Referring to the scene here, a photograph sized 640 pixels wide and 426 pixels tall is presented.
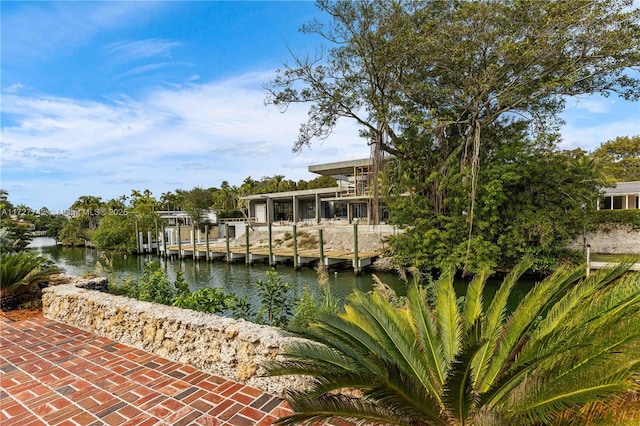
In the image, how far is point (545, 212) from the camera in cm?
1195

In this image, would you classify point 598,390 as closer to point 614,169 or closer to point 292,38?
point 292,38

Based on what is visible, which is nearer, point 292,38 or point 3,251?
point 3,251

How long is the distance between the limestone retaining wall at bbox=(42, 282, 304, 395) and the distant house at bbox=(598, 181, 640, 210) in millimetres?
22030

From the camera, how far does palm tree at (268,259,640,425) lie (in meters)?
1.53

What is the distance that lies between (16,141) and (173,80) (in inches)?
157

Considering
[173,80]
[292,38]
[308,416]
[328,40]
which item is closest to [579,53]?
[328,40]

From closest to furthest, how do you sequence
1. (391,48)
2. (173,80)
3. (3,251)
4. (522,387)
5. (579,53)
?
(522,387)
(3,251)
(173,80)
(579,53)
(391,48)

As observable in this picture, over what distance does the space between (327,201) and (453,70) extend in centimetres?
2119

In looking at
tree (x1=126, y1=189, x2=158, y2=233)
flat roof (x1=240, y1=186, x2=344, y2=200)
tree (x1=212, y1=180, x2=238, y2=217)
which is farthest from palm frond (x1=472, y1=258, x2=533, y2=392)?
tree (x1=212, y1=180, x2=238, y2=217)

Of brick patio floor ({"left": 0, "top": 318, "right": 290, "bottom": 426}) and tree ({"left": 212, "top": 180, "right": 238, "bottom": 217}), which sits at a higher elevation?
tree ({"left": 212, "top": 180, "right": 238, "bottom": 217})

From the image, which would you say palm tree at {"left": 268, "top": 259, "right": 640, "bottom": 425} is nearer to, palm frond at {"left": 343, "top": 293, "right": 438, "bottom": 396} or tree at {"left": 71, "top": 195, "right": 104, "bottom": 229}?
palm frond at {"left": 343, "top": 293, "right": 438, "bottom": 396}

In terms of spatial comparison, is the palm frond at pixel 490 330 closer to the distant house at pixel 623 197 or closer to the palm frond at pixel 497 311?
the palm frond at pixel 497 311

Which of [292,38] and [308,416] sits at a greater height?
[292,38]

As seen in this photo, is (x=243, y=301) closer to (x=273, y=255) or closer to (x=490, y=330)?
(x=490, y=330)
